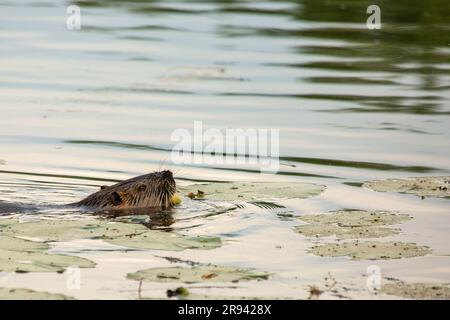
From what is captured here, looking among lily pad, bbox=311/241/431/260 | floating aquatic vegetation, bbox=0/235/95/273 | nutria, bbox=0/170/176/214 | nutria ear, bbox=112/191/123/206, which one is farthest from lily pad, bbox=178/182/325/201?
floating aquatic vegetation, bbox=0/235/95/273

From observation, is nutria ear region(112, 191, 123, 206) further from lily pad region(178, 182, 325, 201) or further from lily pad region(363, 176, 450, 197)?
lily pad region(363, 176, 450, 197)

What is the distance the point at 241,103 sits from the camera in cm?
1603

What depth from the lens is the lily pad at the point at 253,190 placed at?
11734mm

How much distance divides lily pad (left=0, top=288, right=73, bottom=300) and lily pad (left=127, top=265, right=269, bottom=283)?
2.29 ft

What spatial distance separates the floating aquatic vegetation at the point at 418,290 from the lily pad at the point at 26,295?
7.03ft

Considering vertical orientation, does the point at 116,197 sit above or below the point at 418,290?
above

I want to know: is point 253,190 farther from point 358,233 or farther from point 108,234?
point 108,234

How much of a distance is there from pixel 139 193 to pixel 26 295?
3562 millimetres

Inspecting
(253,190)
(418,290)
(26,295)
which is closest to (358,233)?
(418,290)

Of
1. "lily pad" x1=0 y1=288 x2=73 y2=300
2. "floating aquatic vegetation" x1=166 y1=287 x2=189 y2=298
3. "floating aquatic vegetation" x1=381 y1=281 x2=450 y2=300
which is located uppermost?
"lily pad" x1=0 y1=288 x2=73 y2=300

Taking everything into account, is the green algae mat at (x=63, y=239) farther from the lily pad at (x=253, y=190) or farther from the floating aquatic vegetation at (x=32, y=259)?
the lily pad at (x=253, y=190)

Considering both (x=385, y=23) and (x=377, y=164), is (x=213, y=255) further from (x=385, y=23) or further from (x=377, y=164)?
(x=385, y=23)

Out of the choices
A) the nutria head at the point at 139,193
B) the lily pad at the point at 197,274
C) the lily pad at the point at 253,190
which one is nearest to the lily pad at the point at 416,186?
the lily pad at the point at 253,190

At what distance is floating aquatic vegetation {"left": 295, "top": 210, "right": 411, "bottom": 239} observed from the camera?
34.0 feet
